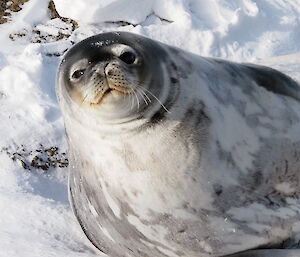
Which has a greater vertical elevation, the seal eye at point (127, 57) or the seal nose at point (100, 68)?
the seal nose at point (100, 68)

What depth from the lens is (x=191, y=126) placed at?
2666mm

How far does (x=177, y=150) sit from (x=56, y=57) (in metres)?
2.51

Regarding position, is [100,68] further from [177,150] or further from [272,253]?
[272,253]

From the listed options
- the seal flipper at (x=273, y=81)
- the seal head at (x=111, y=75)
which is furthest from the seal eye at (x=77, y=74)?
the seal flipper at (x=273, y=81)

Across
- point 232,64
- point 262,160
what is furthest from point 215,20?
point 262,160

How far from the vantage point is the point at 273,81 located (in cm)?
311

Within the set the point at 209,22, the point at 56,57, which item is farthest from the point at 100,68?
the point at 209,22

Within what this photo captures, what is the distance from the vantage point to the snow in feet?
11.3

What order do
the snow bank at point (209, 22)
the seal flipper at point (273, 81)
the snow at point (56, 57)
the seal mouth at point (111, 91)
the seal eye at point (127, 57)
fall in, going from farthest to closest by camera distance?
the snow bank at point (209, 22)
the snow at point (56, 57)
the seal flipper at point (273, 81)
the seal eye at point (127, 57)
the seal mouth at point (111, 91)

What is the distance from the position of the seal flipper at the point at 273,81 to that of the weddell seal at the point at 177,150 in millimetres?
44

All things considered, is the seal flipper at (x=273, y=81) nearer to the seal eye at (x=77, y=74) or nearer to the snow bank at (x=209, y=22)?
the seal eye at (x=77, y=74)

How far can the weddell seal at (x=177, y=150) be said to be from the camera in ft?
8.36

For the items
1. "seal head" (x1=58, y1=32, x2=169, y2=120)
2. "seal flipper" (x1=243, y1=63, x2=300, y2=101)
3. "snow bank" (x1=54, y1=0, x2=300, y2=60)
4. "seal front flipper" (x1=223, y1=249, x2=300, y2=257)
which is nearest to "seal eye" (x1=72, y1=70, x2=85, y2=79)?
"seal head" (x1=58, y1=32, x2=169, y2=120)

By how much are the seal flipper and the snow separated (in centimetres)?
111
